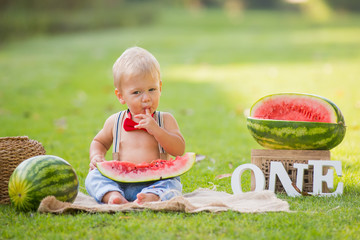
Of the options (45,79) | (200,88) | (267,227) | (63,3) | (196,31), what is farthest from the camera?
(63,3)

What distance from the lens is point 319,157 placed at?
12.6ft

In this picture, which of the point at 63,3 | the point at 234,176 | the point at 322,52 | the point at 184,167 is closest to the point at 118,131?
the point at 184,167

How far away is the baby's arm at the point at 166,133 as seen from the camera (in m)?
3.79

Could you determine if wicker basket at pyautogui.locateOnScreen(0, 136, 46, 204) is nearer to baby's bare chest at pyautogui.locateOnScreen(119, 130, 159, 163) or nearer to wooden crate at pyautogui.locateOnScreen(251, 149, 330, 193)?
baby's bare chest at pyautogui.locateOnScreen(119, 130, 159, 163)

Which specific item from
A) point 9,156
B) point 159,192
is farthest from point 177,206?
point 9,156

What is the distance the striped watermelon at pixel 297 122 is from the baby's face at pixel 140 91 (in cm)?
84

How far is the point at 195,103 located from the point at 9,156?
5.93 meters

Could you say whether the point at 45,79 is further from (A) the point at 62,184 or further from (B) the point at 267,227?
(B) the point at 267,227

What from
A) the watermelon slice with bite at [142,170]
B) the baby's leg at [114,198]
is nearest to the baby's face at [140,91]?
the watermelon slice with bite at [142,170]

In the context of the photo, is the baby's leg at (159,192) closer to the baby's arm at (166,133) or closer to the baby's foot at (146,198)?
the baby's foot at (146,198)

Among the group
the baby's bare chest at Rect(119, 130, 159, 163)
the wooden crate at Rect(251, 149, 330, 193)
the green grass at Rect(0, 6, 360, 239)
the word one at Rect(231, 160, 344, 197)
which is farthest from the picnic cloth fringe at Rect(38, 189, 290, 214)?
the baby's bare chest at Rect(119, 130, 159, 163)

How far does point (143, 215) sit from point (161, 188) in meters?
0.47

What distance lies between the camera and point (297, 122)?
152 inches

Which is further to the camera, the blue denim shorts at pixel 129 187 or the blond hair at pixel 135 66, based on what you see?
the blond hair at pixel 135 66
